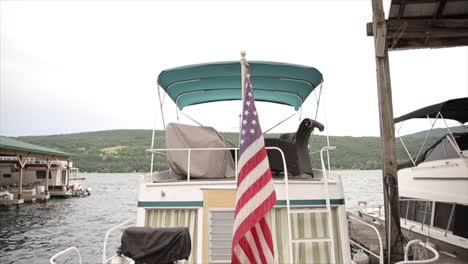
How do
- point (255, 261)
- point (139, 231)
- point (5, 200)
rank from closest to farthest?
point (255, 261) → point (139, 231) → point (5, 200)

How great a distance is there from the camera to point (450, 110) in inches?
376

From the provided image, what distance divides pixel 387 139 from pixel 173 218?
5.09 metres

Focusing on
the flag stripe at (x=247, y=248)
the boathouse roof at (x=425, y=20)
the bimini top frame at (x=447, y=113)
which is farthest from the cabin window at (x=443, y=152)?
the flag stripe at (x=247, y=248)

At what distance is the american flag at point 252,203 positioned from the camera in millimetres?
A: 3385

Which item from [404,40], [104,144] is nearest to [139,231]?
[404,40]

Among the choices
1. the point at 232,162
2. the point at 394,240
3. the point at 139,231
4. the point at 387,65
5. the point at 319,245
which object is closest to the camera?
the point at 139,231

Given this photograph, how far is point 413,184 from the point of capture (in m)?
11.2

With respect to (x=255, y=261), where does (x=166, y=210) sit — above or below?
above

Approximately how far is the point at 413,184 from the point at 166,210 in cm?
938

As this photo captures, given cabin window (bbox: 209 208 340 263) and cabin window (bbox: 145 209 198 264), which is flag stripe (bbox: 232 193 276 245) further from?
cabin window (bbox: 145 209 198 264)

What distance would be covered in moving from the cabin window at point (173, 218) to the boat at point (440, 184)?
654 cm

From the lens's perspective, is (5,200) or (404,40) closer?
(404,40)

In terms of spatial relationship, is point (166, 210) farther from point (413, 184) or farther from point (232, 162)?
point (413, 184)

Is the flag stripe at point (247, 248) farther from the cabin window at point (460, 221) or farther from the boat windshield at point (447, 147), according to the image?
the boat windshield at point (447, 147)
